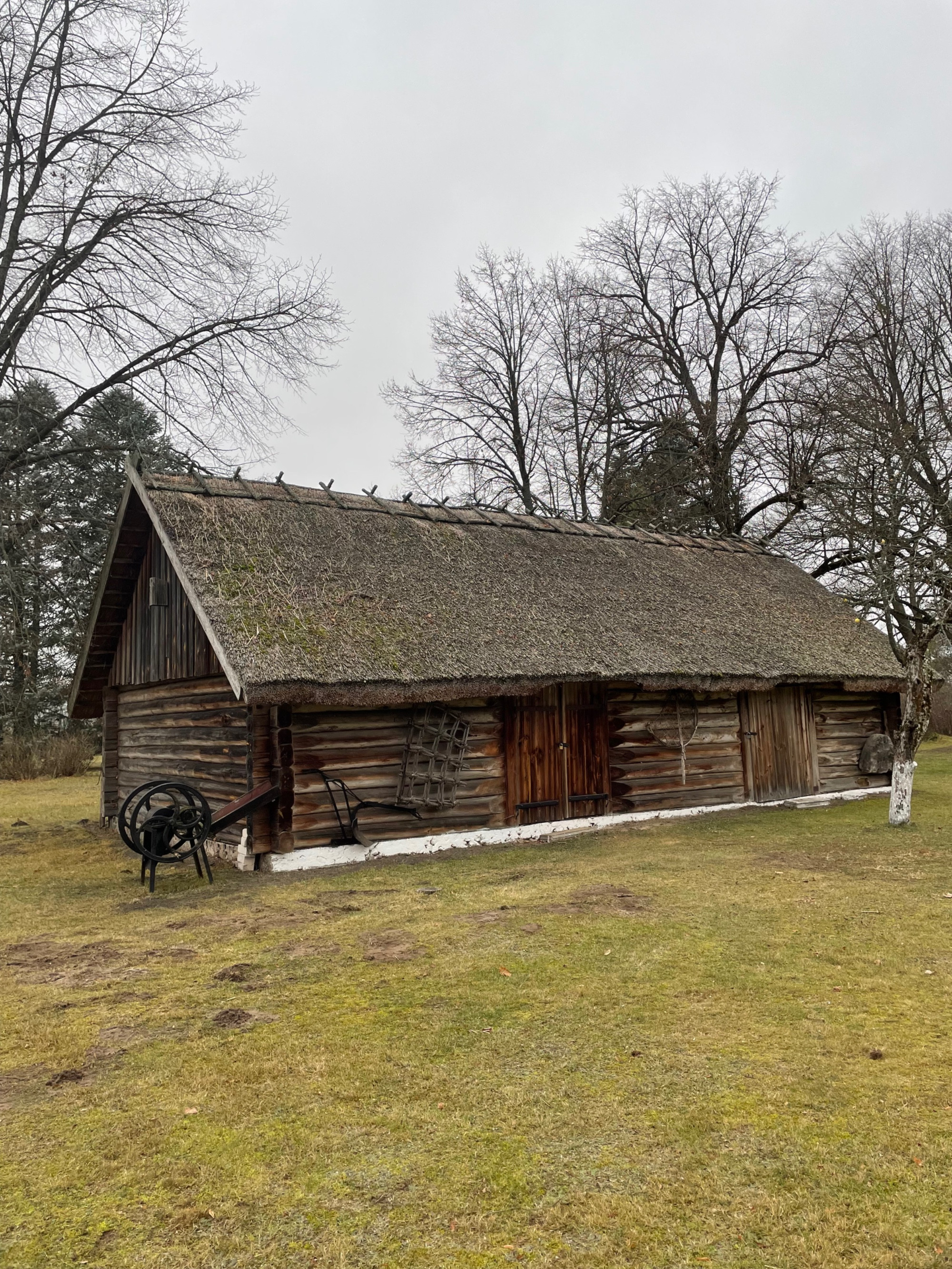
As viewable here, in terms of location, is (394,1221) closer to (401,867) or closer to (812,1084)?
(812,1084)

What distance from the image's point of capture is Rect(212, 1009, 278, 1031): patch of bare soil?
5484 millimetres

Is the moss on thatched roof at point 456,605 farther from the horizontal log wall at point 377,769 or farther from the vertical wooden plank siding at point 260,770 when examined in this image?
the vertical wooden plank siding at point 260,770

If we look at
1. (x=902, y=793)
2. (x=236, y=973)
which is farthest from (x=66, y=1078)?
(x=902, y=793)

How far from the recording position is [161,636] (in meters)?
13.6

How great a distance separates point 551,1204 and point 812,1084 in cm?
170

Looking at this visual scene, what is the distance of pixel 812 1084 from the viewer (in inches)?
174

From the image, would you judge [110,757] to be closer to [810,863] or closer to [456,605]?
[456,605]

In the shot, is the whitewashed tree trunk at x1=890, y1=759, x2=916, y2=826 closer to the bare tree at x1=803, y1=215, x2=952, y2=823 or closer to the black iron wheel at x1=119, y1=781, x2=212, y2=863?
the bare tree at x1=803, y1=215, x2=952, y2=823

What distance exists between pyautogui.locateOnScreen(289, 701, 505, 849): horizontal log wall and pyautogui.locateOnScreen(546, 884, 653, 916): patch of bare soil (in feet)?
11.4

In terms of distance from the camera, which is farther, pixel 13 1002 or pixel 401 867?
pixel 401 867

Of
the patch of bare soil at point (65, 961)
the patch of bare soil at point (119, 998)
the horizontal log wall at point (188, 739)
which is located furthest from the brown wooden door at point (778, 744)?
the patch of bare soil at point (119, 998)

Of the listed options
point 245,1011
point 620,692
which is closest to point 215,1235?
point 245,1011

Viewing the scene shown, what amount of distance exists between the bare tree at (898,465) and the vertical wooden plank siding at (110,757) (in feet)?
43.2

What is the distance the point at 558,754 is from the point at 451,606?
2815 millimetres
